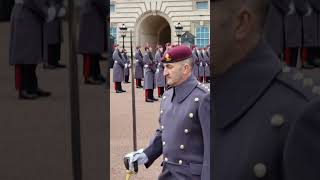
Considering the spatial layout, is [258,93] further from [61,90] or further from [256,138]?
[61,90]

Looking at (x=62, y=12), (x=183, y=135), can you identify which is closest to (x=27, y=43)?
(x=62, y=12)

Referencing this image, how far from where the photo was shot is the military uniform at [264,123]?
1.15m

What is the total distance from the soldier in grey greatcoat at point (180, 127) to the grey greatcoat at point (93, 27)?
4.51 ft

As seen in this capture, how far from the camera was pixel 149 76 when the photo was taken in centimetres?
1527

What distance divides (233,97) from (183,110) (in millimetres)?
1670

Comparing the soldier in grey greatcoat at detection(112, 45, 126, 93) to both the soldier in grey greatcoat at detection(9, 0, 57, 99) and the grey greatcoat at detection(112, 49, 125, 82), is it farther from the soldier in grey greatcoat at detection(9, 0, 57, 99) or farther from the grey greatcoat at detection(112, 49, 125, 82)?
the soldier in grey greatcoat at detection(9, 0, 57, 99)

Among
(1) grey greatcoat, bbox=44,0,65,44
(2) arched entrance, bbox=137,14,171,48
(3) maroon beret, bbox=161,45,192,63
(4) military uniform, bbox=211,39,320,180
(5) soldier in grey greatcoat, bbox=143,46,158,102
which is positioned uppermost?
(2) arched entrance, bbox=137,14,171,48

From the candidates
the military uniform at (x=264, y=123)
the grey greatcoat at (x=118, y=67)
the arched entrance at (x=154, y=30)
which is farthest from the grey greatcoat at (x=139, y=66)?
the military uniform at (x=264, y=123)

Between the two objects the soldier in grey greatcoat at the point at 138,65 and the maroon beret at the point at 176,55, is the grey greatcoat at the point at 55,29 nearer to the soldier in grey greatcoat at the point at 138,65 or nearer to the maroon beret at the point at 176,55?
the maroon beret at the point at 176,55

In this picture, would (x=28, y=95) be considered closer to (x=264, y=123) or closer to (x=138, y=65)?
(x=264, y=123)

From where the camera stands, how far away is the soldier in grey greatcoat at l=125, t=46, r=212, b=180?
2705mm

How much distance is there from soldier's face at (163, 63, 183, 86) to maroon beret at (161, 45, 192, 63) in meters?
0.03

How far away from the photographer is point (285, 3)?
1.11m

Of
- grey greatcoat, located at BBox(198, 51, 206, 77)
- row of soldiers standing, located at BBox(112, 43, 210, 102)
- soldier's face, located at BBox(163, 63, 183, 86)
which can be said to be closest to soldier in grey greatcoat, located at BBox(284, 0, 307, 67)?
soldier's face, located at BBox(163, 63, 183, 86)
